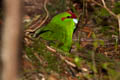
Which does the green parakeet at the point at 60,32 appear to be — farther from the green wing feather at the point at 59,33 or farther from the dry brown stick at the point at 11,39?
the dry brown stick at the point at 11,39

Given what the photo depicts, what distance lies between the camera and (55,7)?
3.76 meters

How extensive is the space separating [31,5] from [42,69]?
1799mm

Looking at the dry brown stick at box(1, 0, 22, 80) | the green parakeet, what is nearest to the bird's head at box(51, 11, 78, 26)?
the green parakeet

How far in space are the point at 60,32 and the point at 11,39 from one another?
2.13 meters

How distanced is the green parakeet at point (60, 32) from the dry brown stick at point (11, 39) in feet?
6.41

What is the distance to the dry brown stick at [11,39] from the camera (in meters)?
0.74

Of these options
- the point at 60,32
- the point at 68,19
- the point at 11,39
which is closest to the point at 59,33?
the point at 60,32

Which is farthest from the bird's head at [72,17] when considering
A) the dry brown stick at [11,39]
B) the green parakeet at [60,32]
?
the dry brown stick at [11,39]

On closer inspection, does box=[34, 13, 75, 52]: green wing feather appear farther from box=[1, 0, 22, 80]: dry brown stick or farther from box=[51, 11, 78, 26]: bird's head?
box=[1, 0, 22, 80]: dry brown stick

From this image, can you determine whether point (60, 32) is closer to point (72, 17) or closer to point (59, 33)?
point (59, 33)

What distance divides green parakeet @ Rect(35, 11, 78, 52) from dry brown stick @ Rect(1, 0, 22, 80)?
1.95 m

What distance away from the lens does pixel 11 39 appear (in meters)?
0.75

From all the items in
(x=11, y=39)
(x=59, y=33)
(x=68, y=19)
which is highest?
(x=11, y=39)

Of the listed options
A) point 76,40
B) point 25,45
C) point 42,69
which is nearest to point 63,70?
point 42,69
